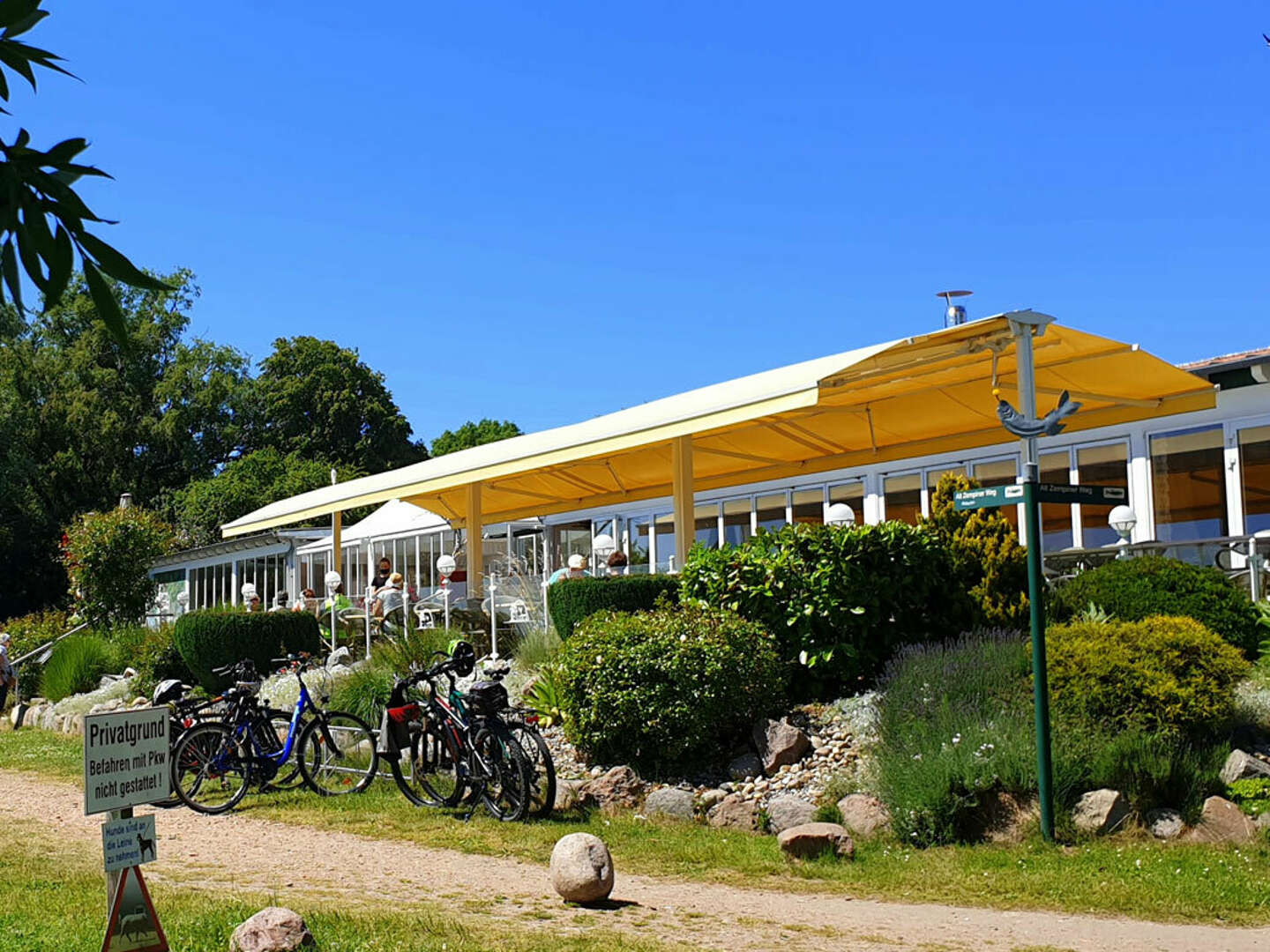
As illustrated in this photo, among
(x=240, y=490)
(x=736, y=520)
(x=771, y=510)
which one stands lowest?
(x=736, y=520)

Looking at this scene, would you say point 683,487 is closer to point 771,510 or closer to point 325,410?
point 771,510

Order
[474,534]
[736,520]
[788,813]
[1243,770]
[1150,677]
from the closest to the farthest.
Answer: [1243,770]
[1150,677]
[788,813]
[474,534]
[736,520]

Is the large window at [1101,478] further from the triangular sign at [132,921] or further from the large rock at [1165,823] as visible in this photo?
the triangular sign at [132,921]

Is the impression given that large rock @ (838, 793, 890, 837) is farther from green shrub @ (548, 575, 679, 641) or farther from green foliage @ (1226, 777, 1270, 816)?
green shrub @ (548, 575, 679, 641)

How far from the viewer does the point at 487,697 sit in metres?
10.3

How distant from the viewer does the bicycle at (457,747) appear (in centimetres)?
1011

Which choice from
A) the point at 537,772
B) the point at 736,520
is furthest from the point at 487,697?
the point at 736,520

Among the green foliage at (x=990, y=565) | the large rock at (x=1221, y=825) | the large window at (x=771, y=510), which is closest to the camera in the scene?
the large rock at (x=1221, y=825)

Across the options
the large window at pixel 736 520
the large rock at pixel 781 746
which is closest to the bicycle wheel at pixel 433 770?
the large rock at pixel 781 746

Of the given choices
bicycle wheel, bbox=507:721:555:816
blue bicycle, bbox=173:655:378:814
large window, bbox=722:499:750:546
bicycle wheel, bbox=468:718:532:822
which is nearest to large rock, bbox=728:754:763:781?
bicycle wheel, bbox=507:721:555:816

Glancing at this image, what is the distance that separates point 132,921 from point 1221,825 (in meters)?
6.52

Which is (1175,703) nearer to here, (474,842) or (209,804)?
(474,842)

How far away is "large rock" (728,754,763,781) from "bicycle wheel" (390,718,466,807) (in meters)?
2.20

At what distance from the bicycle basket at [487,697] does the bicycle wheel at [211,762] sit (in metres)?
2.65
